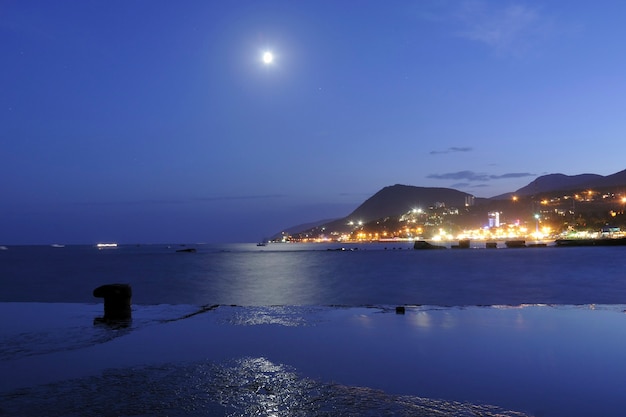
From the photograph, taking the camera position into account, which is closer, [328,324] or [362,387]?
[362,387]

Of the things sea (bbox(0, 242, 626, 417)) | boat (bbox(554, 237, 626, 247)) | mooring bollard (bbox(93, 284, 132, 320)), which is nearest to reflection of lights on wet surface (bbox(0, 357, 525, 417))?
sea (bbox(0, 242, 626, 417))

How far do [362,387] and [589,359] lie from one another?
508 cm

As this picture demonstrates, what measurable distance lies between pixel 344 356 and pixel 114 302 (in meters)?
8.26

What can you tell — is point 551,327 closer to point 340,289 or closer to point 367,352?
point 367,352

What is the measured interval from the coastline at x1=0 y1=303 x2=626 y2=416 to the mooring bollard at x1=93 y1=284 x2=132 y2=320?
638mm

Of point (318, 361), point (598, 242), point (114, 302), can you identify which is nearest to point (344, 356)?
point (318, 361)

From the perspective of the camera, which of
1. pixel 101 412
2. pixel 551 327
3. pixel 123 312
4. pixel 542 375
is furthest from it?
pixel 123 312

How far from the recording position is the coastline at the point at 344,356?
7371 mm

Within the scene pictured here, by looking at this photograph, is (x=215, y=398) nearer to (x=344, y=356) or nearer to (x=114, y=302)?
(x=344, y=356)

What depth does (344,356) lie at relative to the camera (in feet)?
33.8

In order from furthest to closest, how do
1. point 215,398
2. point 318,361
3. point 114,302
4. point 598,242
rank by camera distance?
point 598,242, point 114,302, point 318,361, point 215,398

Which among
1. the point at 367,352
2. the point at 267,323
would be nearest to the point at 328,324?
the point at 267,323

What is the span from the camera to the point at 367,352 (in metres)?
10.6

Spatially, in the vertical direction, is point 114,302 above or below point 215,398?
above
